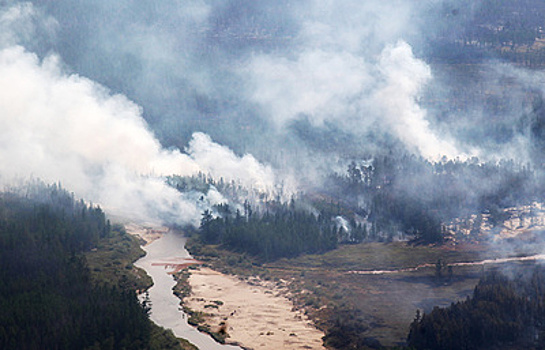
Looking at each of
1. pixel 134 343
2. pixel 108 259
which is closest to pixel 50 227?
pixel 108 259

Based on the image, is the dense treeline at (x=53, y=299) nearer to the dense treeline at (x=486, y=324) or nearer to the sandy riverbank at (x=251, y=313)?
the sandy riverbank at (x=251, y=313)

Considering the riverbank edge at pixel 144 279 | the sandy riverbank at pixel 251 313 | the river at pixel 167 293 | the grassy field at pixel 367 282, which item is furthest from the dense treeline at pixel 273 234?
the sandy riverbank at pixel 251 313

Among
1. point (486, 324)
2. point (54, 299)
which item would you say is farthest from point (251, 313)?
point (486, 324)

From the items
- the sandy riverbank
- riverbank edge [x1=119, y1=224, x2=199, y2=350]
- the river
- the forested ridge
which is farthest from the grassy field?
the forested ridge

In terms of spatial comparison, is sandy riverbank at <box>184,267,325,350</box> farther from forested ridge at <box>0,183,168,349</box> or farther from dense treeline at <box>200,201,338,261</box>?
dense treeline at <box>200,201,338,261</box>

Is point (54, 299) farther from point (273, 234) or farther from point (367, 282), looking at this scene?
point (273, 234)
